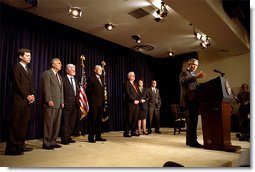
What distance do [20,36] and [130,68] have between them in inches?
141

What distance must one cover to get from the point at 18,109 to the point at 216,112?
2.37 meters

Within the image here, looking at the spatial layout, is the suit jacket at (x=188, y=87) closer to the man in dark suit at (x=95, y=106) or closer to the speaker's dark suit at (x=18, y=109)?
the man in dark suit at (x=95, y=106)

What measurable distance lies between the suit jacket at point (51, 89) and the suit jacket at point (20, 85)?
33cm

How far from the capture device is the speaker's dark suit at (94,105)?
153 inches

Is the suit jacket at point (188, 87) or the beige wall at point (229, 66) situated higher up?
the beige wall at point (229, 66)

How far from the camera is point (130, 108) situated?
4871 millimetres

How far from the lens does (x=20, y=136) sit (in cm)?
275

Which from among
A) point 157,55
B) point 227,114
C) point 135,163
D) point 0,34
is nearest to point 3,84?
point 0,34

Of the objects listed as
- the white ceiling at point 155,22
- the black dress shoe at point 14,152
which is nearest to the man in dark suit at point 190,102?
the white ceiling at point 155,22

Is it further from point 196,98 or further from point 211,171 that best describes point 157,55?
point 211,171

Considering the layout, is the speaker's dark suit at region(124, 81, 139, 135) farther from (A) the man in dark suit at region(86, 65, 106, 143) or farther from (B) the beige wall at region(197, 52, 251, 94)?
(B) the beige wall at region(197, 52, 251, 94)

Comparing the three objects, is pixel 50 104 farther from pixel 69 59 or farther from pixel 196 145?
pixel 69 59

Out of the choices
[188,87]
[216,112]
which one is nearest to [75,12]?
[188,87]

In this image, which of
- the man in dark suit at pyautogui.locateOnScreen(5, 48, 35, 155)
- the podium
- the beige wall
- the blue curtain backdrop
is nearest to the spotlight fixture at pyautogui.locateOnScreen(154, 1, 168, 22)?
the beige wall
